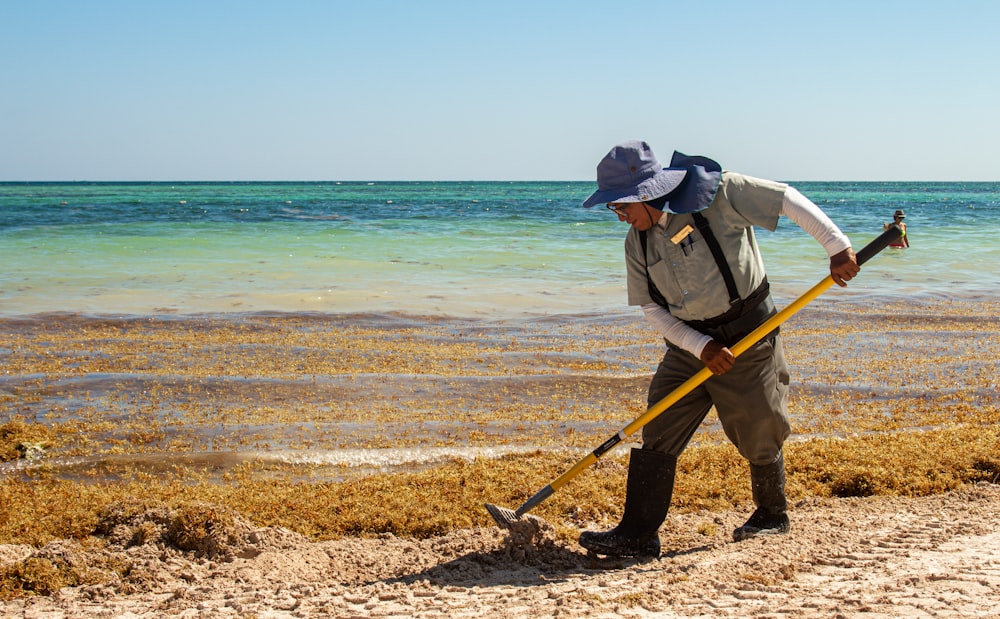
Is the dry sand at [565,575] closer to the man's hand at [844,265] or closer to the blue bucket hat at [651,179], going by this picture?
the man's hand at [844,265]

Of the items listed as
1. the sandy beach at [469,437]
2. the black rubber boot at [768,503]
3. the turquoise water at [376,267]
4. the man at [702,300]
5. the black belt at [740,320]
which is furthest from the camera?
the turquoise water at [376,267]

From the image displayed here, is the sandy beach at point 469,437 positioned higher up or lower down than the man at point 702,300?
lower down

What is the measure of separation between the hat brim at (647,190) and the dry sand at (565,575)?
55.1 inches

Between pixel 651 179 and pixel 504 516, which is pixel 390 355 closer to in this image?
pixel 504 516

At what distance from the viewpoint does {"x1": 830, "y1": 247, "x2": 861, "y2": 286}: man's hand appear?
323 cm

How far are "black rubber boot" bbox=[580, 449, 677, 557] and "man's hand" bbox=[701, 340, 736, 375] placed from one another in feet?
1.82

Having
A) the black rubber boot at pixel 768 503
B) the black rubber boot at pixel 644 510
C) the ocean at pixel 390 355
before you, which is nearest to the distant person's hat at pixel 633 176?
the black rubber boot at pixel 644 510

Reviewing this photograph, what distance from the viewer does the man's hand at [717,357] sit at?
3.36 m

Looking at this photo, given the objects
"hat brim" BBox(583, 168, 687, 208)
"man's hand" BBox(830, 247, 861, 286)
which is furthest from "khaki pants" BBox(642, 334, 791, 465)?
"hat brim" BBox(583, 168, 687, 208)

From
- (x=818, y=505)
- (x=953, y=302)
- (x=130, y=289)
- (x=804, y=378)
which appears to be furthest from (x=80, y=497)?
(x=953, y=302)

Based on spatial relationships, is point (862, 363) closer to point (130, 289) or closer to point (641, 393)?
point (641, 393)

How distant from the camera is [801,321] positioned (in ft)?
33.7

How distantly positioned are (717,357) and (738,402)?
0.29 m

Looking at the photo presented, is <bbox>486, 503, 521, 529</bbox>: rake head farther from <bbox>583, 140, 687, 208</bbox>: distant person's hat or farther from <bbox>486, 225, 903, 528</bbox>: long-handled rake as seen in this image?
<bbox>583, 140, 687, 208</bbox>: distant person's hat
